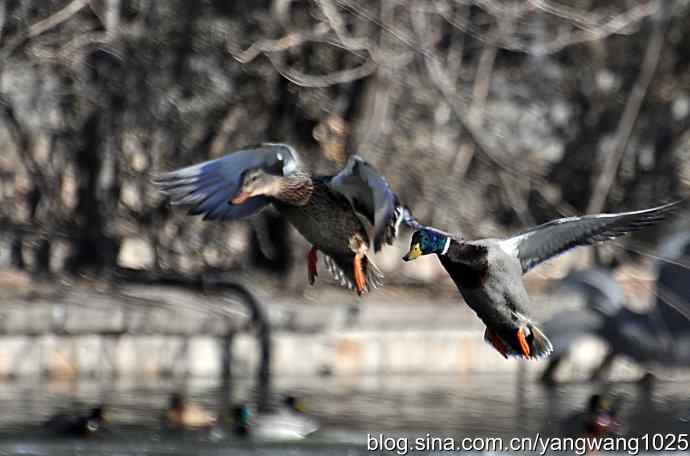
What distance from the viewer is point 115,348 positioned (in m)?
13.9

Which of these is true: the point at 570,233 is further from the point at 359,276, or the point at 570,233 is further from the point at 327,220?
the point at 327,220

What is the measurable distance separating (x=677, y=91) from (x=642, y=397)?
4.61 meters

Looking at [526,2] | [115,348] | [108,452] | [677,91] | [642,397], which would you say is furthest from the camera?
[677,91]

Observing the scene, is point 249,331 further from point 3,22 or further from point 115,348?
point 3,22

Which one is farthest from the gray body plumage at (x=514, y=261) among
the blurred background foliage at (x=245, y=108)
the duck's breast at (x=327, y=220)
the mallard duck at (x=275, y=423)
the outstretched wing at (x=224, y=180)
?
the blurred background foliage at (x=245, y=108)

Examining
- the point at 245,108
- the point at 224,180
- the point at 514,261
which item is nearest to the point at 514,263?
the point at 514,261

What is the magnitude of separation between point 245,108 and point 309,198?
24.0ft

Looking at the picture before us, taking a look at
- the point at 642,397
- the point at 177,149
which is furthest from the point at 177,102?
the point at 642,397

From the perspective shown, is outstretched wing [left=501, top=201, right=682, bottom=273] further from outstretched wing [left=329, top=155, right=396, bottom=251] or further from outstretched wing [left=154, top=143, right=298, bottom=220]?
outstretched wing [left=154, top=143, right=298, bottom=220]

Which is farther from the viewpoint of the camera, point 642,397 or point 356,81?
point 356,81

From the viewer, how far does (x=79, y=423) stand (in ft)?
37.7

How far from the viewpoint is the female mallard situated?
8.27 m

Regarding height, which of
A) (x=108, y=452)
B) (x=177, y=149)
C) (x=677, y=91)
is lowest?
(x=108, y=452)

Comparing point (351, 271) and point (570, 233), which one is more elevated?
point (570, 233)
